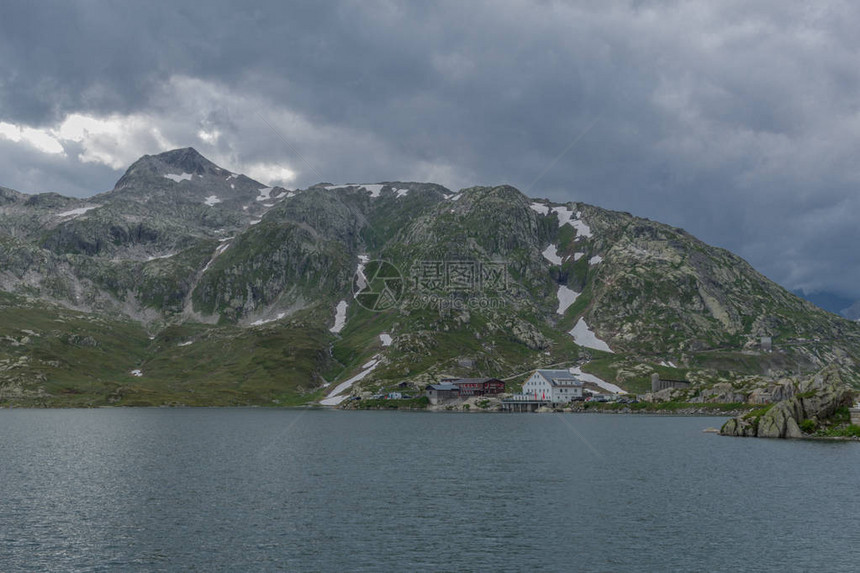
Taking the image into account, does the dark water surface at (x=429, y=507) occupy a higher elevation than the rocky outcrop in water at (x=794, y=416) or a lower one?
lower

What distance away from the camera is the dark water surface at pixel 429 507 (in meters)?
46.7

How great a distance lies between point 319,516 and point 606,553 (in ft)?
91.7

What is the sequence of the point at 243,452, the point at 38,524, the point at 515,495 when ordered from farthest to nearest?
1. the point at 243,452
2. the point at 515,495
3. the point at 38,524

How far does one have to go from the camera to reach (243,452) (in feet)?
368

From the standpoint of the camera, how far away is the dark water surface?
153 feet

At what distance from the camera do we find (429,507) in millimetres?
64562

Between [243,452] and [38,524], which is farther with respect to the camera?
[243,452]

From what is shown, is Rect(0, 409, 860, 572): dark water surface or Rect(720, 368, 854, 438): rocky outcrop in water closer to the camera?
Rect(0, 409, 860, 572): dark water surface

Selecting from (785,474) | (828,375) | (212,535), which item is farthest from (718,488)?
(828,375)

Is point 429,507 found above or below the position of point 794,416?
below

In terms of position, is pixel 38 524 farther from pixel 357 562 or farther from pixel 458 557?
pixel 458 557

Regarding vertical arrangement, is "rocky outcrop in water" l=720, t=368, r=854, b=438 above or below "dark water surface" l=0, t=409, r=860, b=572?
above

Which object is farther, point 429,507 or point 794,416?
point 794,416

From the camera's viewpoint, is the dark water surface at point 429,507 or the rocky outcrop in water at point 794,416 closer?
the dark water surface at point 429,507
